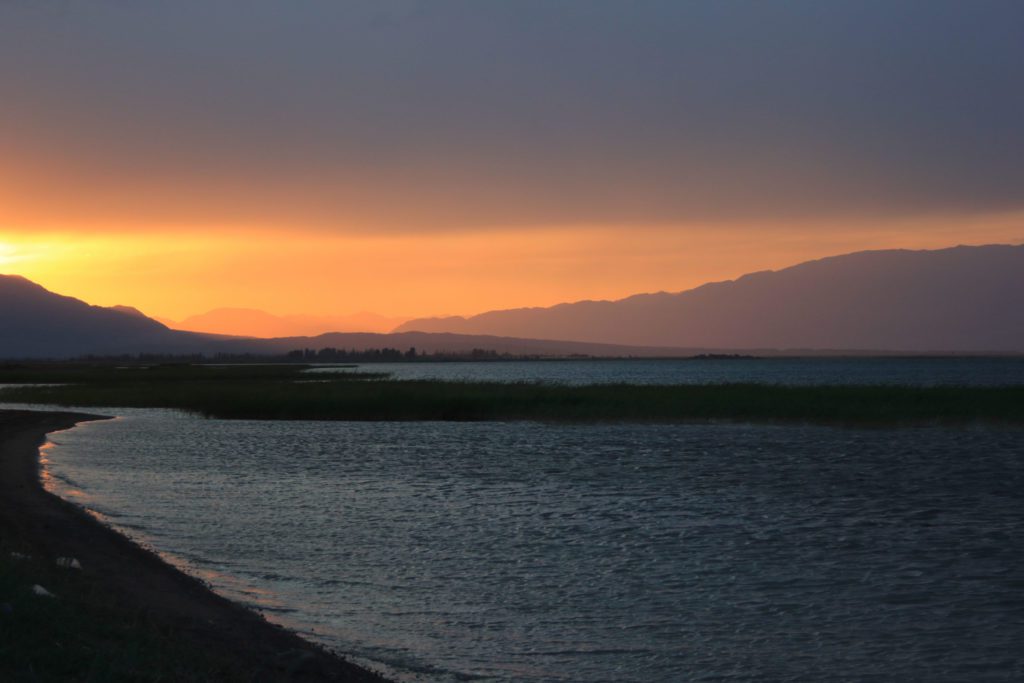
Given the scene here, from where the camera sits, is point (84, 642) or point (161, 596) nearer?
point (84, 642)

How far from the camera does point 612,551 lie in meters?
22.2

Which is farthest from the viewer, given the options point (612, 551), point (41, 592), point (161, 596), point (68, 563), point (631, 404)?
point (631, 404)

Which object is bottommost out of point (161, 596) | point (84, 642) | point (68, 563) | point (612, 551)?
point (612, 551)

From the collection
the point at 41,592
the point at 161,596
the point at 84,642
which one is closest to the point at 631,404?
the point at 161,596

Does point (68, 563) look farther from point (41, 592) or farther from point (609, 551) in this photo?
point (609, 551)

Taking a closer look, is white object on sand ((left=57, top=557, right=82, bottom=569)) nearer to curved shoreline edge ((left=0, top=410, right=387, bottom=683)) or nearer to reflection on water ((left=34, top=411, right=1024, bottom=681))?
curved shoreline edge ((left=0, top=410, right=387, bottom=683))

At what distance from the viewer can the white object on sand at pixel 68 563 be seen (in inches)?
646

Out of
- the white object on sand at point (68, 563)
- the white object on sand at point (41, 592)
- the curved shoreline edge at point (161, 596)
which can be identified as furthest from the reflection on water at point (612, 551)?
the white object on sand at point (41, 592)

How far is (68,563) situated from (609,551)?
11.4 metres

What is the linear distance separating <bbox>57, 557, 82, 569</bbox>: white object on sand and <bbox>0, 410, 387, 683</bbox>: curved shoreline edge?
150 mm

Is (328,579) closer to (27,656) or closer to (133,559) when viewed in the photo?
(133,559)

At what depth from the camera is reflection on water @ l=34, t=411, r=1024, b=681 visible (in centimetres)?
1511

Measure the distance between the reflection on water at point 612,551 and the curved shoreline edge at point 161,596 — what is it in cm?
95

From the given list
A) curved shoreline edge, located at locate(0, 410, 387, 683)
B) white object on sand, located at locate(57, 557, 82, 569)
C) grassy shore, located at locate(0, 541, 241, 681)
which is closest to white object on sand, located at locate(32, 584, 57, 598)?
grassy shore, located at locate(0, 541, 241, 681)
